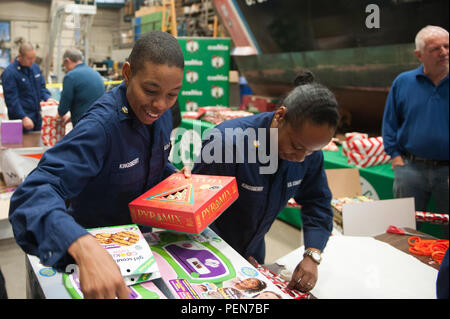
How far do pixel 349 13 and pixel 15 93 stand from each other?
177 inches

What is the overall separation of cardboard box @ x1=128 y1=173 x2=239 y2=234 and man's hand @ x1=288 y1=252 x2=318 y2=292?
1.30 ft

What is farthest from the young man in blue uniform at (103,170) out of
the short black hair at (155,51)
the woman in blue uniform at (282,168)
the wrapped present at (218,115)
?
the wrapped present at (218,115)

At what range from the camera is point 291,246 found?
3.86 metres

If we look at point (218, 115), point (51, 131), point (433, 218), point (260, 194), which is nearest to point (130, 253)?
point (260, 194)

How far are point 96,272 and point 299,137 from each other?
2.83 feet

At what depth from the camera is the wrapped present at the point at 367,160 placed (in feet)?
12.6

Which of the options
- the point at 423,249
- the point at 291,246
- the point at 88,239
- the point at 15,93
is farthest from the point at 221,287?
the point at 15,93

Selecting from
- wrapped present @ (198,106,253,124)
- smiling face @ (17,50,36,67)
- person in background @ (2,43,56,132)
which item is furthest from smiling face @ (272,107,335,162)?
smiling face @ (17,50,36,67)

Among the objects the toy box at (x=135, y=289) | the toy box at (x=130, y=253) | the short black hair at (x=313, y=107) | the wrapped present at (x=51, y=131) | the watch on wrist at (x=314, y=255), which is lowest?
the watch on wrist at (x=314, y=255)

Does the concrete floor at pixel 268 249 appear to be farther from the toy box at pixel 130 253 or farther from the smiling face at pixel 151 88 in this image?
the smiling face at pixel 151 88

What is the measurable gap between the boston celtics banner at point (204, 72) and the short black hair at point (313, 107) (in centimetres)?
575

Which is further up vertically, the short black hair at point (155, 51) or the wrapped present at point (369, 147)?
the short black hair at point (155, 51)

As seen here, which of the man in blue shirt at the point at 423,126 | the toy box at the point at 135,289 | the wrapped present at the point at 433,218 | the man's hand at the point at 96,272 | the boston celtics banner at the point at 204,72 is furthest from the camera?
the boston celtics banner at the point at 204,72

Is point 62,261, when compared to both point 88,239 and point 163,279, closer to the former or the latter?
point 88,239
